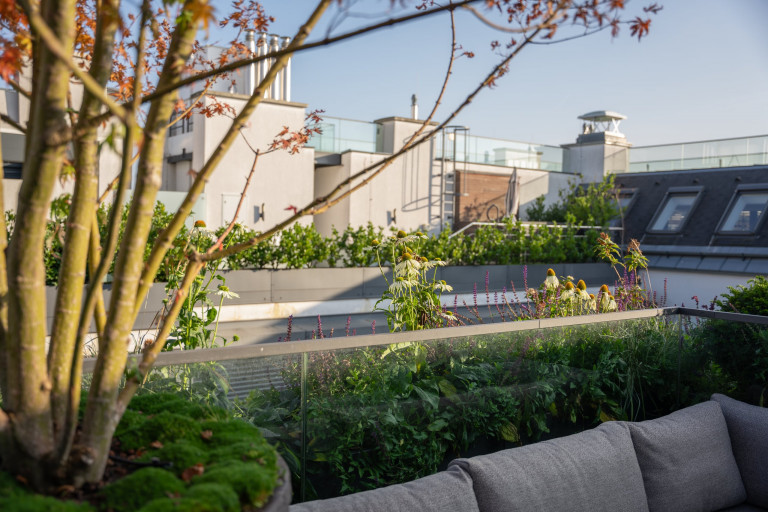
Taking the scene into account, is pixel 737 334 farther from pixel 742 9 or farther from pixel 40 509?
pixel 742 9

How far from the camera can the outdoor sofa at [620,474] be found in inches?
91.7

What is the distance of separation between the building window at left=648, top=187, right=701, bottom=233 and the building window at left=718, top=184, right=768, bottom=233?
2.41ft

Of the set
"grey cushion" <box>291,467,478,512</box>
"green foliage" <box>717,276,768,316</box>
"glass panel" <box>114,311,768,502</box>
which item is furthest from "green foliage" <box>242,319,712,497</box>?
"green foliage" <box>717,276,768,316</box>

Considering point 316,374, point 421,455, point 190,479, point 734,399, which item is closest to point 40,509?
point 190,479

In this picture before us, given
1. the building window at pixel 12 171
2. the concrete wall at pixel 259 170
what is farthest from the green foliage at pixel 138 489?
the concrete wall at pixel 259 170

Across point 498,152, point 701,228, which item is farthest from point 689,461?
point 498,152

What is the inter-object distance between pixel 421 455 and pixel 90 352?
5.84 feet

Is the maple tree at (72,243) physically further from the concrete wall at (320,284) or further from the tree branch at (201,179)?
the concrete wall at (320,284)

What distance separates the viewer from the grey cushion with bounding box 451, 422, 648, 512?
244cm

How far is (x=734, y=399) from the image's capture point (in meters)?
3.46

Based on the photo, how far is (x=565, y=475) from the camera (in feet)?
8.59

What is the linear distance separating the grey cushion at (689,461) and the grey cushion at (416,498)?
39.1 inches

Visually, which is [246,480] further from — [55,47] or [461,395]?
[461,395]

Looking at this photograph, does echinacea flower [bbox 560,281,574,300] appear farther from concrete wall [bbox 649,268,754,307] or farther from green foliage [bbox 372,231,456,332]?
concrete wall [bbox 649,268,754,307]
